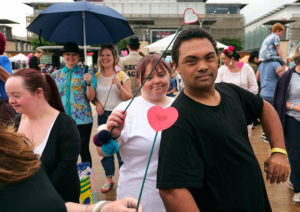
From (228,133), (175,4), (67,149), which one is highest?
(175,4)

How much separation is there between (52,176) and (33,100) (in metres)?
0.55

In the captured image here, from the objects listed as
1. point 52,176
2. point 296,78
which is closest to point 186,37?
point 52,176

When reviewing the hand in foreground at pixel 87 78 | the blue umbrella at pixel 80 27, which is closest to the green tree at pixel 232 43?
the blue umbrella at pixel 80 27

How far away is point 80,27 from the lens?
357 centimetres

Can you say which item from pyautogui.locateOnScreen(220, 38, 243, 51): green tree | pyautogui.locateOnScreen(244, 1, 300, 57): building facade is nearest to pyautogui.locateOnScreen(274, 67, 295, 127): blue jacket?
pyautogui.locateOnScreen(220, 38, 243, 51): green tree

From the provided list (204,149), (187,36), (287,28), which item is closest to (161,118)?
(204,149)

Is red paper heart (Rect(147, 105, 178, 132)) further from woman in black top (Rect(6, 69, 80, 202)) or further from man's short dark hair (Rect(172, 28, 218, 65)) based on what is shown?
woman in black top (Rect(6, 69, 80, 202))

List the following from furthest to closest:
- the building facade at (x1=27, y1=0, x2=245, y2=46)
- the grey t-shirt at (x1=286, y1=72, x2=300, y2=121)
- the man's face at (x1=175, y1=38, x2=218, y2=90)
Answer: the building facade at (x1=27, y1=0, x2=245, y2=46)
the grey t-shirt at (x1=286, y1=72, x2=300, y2=121)
the man's face at (x1=175, y1=38, x2=218, y2=90)

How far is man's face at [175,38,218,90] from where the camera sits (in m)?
1.18

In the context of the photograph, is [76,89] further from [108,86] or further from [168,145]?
[168,145]

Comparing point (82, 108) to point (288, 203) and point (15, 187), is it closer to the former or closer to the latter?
point (15, 187)

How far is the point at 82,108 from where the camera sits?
3.12 metres

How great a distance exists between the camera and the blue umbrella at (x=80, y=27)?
134 inches

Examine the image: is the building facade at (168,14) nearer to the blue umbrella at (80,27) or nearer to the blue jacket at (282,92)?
the blue umbrella at (80,27)
